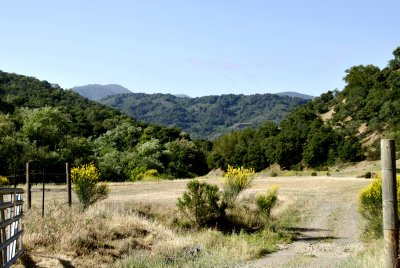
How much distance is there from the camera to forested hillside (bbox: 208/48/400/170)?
94.4 metres

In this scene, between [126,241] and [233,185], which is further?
[233,185]

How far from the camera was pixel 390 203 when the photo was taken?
7668 mm

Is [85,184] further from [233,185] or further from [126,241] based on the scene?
[233,185]

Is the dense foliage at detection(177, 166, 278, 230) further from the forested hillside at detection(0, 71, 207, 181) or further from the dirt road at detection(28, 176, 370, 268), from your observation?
the forested hillside at detection(0, 71, 207, 181)

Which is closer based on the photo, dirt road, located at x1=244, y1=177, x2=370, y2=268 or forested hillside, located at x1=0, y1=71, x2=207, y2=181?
dirt road, located at x1=244, y1=177, x2=370, y2=268

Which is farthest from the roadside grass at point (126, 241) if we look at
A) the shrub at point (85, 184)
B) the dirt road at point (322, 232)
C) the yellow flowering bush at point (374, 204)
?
the yellow flowering bush at point (374, 204)

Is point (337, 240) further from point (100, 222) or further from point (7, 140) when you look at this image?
point (7, 140)

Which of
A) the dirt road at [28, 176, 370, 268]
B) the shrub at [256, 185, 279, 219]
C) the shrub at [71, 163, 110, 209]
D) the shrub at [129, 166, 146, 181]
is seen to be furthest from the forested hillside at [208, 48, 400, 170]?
the shrub at [71, 163, 110, 209]

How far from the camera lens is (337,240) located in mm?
19469

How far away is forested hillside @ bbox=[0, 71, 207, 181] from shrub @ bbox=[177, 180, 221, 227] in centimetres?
1428

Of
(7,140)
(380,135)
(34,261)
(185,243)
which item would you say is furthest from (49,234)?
(380,135)

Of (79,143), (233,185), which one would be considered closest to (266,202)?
(233,185)

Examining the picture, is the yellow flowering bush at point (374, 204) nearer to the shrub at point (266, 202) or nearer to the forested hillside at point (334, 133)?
the shrub at point (266, 202)

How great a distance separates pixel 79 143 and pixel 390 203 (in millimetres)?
59818
